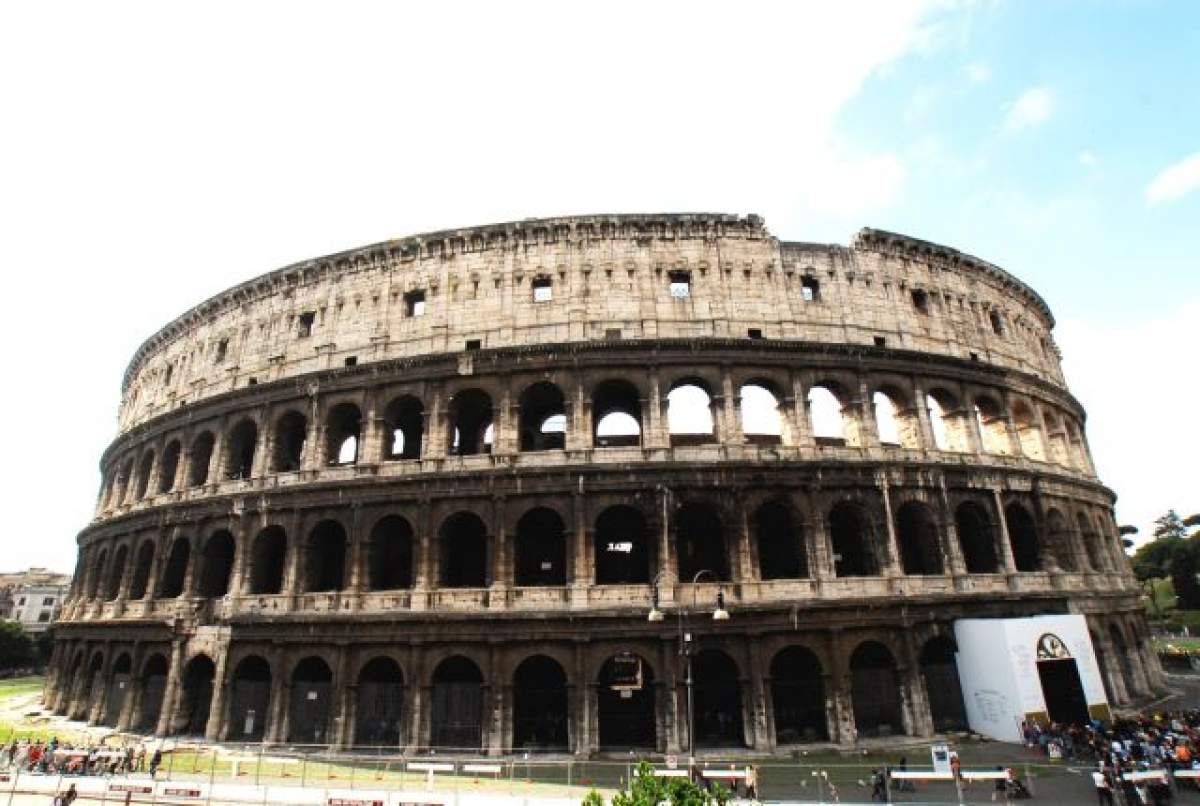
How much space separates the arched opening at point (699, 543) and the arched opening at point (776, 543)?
155 centimetres

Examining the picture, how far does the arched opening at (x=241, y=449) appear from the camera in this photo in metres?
26.9

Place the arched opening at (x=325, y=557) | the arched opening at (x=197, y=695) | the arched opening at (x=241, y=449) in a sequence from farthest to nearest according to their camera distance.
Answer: the arched opening at (x=241, y=449) → the arched opening at (x=197, y=695) → the arched opening at (x=325, y=557)

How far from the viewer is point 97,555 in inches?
1235

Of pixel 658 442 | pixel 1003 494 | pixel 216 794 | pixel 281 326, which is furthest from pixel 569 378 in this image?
pixel 1003 494

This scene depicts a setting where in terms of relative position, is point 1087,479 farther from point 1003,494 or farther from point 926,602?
point 926,602

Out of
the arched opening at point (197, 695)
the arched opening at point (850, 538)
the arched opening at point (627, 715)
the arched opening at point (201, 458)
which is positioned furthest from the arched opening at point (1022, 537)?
the arched opening at point (201, 458)

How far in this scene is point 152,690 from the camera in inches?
985

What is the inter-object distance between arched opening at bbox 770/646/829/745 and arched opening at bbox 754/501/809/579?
9.84 feet

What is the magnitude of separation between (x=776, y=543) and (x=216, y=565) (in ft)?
75.5

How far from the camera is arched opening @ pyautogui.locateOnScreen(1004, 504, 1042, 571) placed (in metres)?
25.1

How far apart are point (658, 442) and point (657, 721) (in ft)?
28.8

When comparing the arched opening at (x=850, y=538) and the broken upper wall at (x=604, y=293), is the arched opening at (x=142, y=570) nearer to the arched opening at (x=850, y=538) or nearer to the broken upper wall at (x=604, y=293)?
the broken upper wall at (x=604, y=293)

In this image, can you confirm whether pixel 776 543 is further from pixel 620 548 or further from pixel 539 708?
pixel 539 708

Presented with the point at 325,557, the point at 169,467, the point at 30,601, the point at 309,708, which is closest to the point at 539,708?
the point at 309,708
